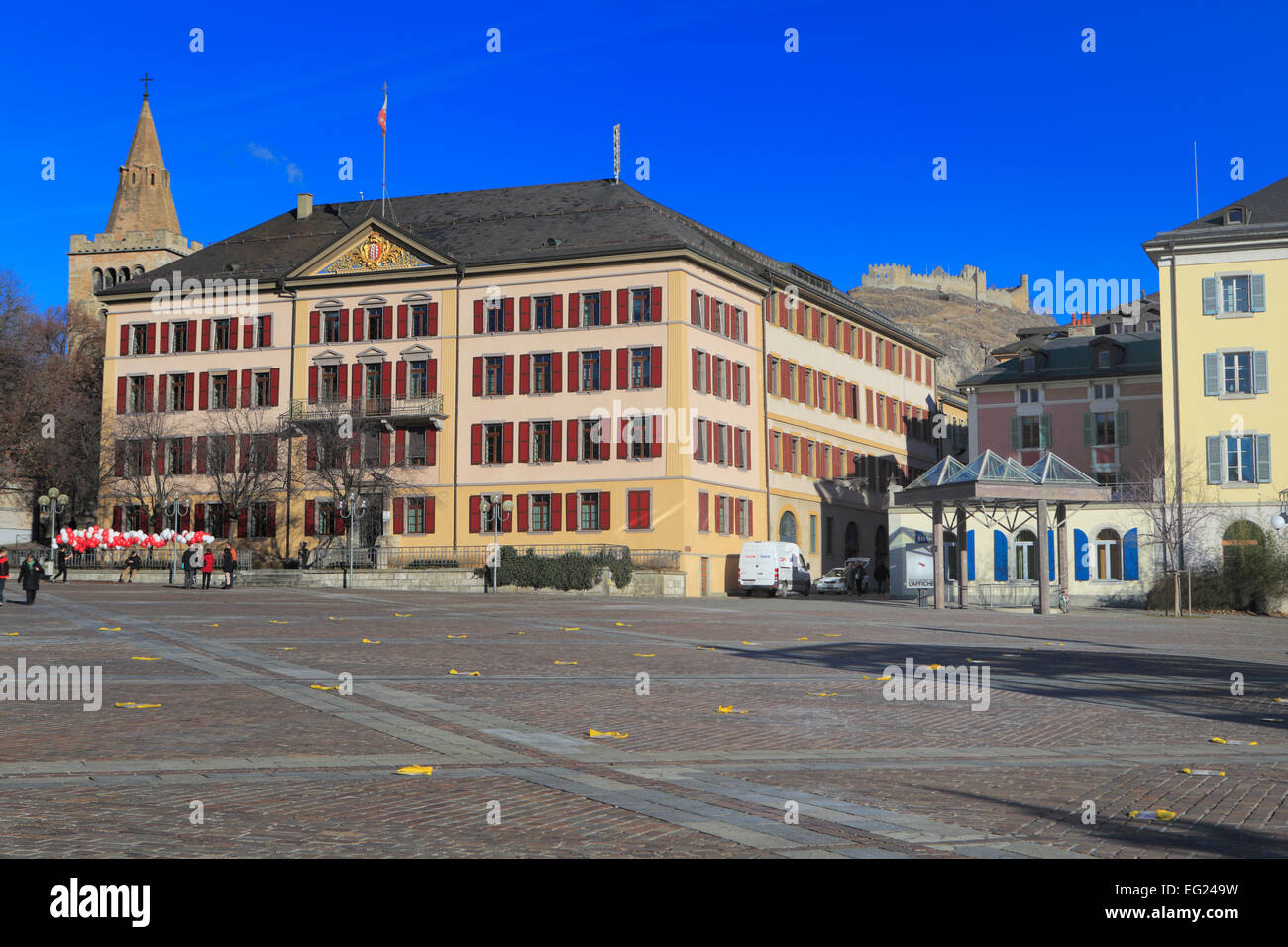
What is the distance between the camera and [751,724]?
1220 centimetres

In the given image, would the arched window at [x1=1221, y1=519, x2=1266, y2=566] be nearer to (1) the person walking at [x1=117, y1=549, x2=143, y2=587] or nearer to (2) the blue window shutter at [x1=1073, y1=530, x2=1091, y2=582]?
(2) the blue window shutter at [x1=1073, y1=530, x2=1091, y2=582]

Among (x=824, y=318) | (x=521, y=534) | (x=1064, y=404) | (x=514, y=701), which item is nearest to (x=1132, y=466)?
(x=1064, y=404)

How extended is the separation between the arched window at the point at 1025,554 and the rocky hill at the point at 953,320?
4029 inches

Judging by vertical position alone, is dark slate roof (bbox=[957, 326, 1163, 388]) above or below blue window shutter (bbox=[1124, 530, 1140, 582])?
above

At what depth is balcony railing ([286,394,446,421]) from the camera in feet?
185

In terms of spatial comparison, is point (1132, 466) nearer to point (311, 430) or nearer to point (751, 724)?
point (311, 430)

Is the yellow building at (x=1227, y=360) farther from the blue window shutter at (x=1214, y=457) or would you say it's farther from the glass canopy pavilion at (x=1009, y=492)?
the glass canopy pavilion at (x=1009, y=492)

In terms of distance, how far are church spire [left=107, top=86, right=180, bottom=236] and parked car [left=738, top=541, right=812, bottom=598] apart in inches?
2853

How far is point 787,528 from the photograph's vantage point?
60.3m

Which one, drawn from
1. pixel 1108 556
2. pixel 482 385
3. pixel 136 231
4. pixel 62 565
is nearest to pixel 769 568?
pixel 1108 556

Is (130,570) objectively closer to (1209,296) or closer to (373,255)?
(373,255)

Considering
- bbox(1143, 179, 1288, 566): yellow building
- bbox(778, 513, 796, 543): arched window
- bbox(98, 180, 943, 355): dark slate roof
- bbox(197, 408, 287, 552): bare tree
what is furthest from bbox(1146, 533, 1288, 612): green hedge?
bbox(197, 408, 287, 552): bare tree

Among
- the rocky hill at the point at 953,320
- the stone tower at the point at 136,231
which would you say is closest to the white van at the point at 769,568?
the stone tower at the point at 136,231
